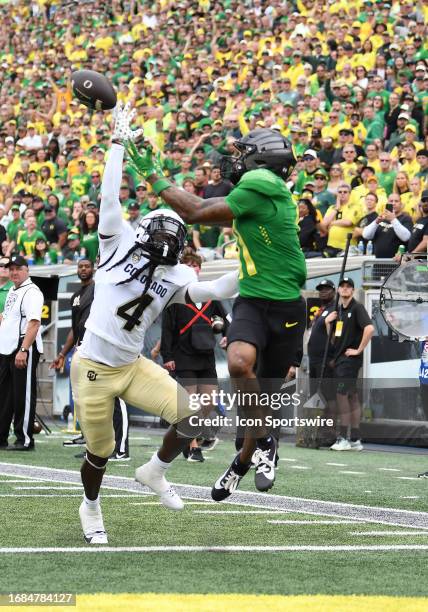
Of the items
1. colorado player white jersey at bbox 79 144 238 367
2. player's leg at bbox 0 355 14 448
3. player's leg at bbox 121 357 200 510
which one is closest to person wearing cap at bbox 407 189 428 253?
player's leg at bbox 0 355 14 448

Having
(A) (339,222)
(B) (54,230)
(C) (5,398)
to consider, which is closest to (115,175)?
(C) (5,398)

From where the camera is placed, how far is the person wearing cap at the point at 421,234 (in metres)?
14.6

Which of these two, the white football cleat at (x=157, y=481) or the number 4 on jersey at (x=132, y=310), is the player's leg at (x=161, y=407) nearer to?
the white football cleat at (x=157, y=481)

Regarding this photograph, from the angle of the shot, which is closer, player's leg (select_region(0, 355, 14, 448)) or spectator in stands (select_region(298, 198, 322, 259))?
player's leg (select_region(0, 355, 14, 448))

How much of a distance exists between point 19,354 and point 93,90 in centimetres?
665

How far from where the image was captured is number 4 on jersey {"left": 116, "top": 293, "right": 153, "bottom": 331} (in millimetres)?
7160

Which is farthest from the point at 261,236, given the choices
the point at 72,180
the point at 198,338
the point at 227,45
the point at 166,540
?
the point at 227,45

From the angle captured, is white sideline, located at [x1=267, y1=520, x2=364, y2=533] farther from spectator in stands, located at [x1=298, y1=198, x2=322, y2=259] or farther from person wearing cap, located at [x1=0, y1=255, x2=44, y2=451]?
spectator in stands, located at [x1=298, y1=198, x2=322, y2=259]

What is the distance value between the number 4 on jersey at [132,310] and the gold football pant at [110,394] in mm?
249

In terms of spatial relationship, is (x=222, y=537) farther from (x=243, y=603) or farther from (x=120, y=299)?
(x=243, y=603)

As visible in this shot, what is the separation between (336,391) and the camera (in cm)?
1543

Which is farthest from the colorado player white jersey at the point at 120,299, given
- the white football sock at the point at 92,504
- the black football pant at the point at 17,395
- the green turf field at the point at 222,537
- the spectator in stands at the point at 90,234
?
the spectator in stands at the point at 90,234

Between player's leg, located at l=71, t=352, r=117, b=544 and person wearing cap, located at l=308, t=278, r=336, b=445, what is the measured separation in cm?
844

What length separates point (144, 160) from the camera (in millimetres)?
7035
